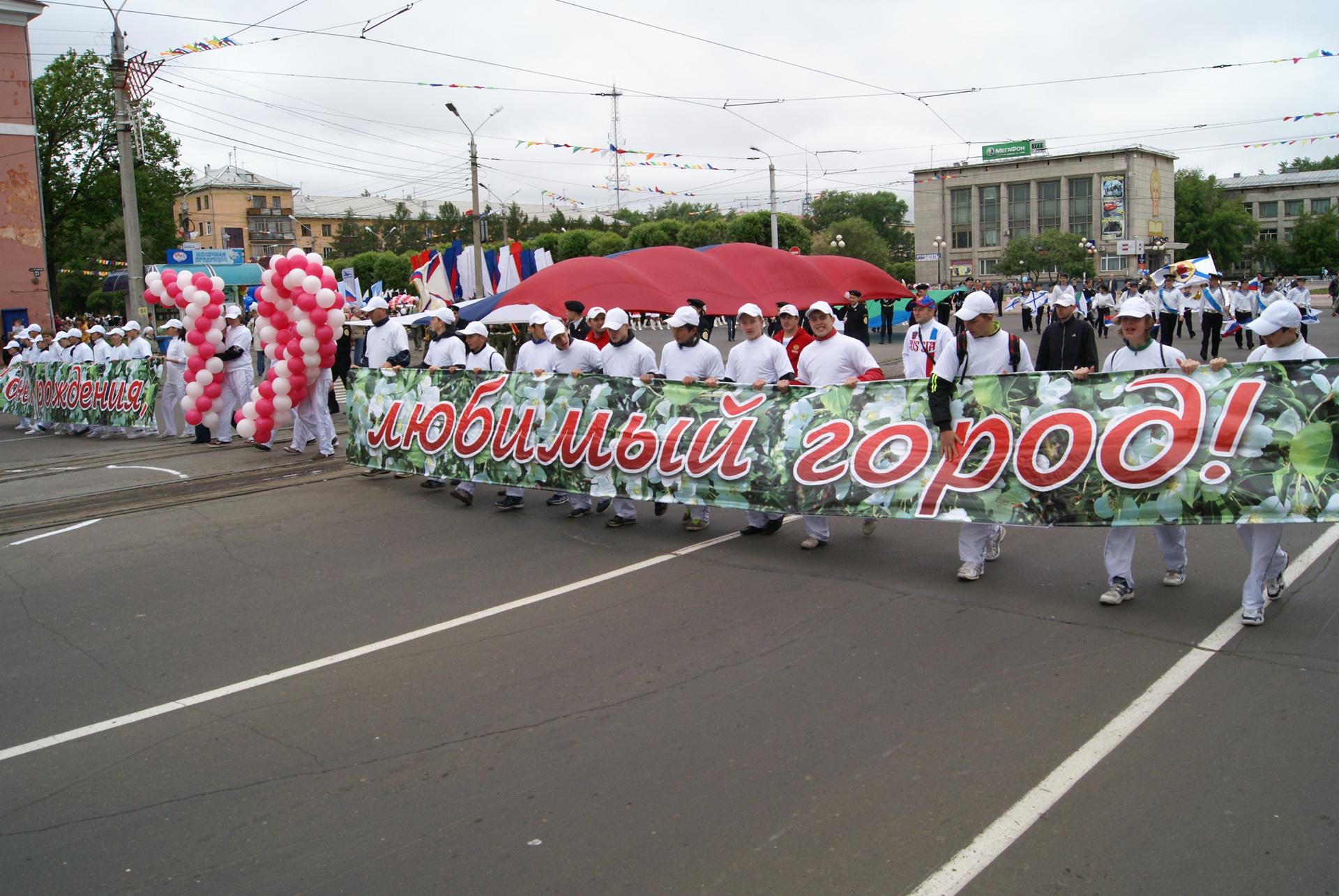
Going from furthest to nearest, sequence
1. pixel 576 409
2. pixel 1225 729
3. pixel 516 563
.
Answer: pixel 576 409
pixel 516 563
pixel 1225 729

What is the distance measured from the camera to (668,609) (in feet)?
20.4

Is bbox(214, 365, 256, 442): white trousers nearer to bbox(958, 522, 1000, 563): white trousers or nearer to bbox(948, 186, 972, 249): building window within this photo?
bbox(958, 522, 1000, 563): white trousers

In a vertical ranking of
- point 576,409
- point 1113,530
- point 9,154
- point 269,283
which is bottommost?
point 1113,530

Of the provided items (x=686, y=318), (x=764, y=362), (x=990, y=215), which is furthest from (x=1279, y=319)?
(x=990, y=215)

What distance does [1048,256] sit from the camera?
81375 millimetres

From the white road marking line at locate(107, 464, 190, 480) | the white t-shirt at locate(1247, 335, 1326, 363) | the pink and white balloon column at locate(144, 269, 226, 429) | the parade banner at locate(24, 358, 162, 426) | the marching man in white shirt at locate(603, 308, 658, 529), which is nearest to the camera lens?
the white t-shirt at locate(1247, 335, 1326, 363)

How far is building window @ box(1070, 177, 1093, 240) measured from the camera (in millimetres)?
98375

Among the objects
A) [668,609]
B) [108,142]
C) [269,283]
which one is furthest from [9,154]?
[668,609]

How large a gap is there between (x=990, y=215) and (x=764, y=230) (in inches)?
2576

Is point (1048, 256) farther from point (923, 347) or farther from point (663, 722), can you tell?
point (663, 722)

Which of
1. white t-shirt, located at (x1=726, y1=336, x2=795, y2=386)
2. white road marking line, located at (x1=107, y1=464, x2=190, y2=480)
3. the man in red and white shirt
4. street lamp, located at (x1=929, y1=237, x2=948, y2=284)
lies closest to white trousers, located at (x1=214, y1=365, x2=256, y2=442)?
white road marking line, located at (x1=107, y1=464, x2=190, y2=480)

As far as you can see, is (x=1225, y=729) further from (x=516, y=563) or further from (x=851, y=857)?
(x=516, y=563)

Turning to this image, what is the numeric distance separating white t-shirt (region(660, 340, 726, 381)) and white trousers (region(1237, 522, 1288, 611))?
4.33 m

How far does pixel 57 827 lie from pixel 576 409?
5479mm
